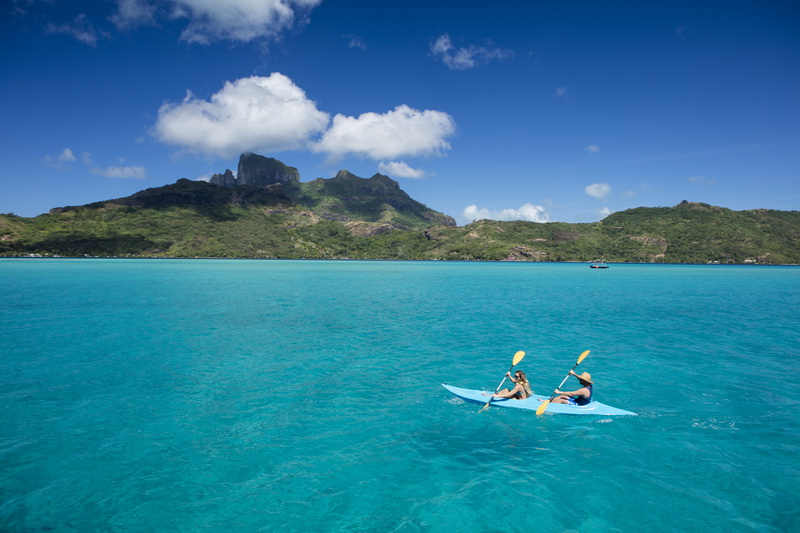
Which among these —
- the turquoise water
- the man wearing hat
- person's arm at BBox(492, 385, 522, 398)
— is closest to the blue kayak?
person's arm at BBox(492, 385, 522, 398)

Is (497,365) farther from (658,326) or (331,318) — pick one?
(658,326)

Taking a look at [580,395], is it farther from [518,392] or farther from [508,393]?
[508,393]

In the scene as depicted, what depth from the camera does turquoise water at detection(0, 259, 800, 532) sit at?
489 inches

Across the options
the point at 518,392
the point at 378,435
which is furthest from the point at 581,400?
the point at 378,435

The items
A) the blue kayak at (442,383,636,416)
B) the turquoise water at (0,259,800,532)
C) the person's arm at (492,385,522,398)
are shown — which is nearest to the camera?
the turquoise water at (0,259,800,532)

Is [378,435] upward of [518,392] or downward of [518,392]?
downward

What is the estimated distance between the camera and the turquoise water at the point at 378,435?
12.4 meters

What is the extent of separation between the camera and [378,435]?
688 inches

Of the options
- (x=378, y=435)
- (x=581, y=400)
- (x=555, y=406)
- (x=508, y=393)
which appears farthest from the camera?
(x=508, y=393)

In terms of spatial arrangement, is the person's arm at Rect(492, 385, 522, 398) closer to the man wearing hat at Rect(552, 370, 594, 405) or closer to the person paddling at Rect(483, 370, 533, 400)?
the person paddling at Rect(483, 370, 533, 400)

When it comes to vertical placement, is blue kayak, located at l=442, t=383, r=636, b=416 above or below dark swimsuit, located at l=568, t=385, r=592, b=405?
below

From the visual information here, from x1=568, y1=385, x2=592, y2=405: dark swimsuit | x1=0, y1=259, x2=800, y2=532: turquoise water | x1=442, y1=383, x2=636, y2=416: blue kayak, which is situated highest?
x1=568, y1=385, x2=592, y2=405: dark swimsuit

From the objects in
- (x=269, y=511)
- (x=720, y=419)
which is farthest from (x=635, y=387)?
(x=269, y=511)

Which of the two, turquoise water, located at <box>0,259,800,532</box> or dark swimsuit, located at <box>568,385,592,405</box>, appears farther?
dark swimsuit, located at <box>568,385,592,405</box>
